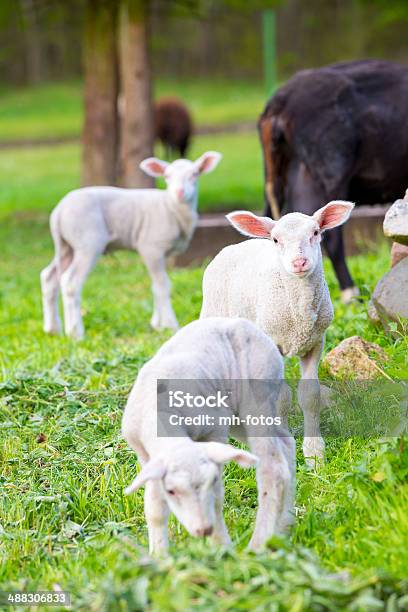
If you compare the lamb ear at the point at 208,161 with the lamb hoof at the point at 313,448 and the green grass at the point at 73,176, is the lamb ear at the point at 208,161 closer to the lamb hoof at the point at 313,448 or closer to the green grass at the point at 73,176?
the lamb hoof at the point at 313,448

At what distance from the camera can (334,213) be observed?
163 inches

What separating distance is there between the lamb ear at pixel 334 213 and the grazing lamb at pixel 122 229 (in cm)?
300

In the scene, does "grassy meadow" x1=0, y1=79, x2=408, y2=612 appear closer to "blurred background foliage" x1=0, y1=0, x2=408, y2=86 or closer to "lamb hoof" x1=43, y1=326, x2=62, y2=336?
"lamb hoof" x1=43, y1=326, x2=62, y2=336

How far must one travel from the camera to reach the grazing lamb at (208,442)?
3057 millimetres

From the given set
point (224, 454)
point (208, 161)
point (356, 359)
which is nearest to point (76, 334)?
point (208, 161)

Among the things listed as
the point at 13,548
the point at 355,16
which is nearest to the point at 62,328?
the point at 13,548

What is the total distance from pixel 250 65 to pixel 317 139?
32.6 m

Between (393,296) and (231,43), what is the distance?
35.7 meters

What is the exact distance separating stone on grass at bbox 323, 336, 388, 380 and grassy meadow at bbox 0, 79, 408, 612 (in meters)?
0.07

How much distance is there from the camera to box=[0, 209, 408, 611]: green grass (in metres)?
2.78

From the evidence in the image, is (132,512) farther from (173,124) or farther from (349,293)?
(173,124)

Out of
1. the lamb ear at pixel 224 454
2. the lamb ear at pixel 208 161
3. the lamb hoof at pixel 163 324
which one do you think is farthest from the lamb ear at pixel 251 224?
the lamb hoof at pixel 163 324

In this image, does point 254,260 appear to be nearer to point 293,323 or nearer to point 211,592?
point 293,323

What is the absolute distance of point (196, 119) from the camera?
2981 centimetres
